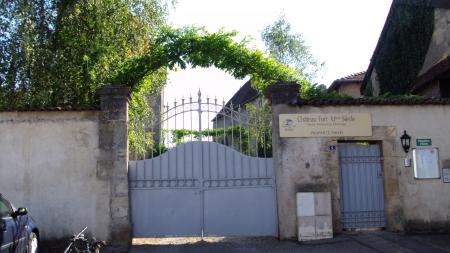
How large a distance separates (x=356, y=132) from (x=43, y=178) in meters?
6.40

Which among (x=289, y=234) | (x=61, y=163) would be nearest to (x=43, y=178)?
(x=61, y=163)

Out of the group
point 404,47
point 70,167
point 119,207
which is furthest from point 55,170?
point 404,47

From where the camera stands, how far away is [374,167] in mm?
9453

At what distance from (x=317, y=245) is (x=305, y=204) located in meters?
0.85

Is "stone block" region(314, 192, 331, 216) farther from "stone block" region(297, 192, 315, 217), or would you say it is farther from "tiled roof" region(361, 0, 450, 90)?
"tiled roof" region(361, 0, 450, 90)

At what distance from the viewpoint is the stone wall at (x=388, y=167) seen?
9.02 metres

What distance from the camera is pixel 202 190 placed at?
905 centimetres

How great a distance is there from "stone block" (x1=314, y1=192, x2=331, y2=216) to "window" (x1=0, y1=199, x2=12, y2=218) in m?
5.55

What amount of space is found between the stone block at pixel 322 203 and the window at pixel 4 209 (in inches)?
218

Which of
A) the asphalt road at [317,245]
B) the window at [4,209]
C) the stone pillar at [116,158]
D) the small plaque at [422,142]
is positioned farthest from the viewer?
the small plaque at [422,142]

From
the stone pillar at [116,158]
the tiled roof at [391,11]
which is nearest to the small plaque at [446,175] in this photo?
the stone pillar at [116,158]

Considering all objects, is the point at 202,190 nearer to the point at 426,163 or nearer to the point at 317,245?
the point at 317,245

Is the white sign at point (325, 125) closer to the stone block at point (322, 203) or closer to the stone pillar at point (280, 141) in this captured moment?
the stone pillar at point (280, 141)

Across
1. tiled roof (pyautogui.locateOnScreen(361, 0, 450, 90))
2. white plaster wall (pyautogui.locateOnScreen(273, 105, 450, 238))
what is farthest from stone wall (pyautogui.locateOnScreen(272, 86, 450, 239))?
tiled roof (pyautogui.locateOnScreen(361, 0, 450, 90))
